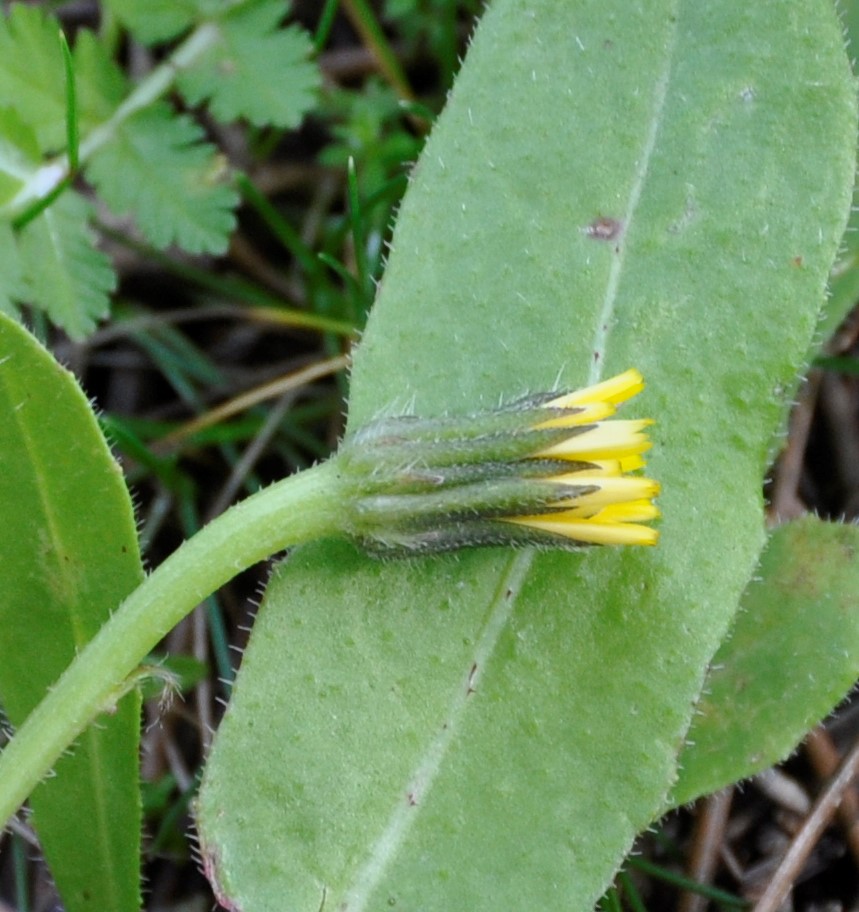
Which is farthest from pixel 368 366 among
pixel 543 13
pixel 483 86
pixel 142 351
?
pixel 142 351

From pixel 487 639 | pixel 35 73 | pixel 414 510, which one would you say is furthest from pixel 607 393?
pixel 35 73

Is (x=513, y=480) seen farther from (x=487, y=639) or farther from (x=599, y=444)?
(x=487, y=639)

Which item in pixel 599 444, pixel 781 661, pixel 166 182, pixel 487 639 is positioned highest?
pixel 166 182

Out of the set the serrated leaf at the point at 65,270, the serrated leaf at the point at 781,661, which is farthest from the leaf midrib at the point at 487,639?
the serrated leaf at the point at 65,270

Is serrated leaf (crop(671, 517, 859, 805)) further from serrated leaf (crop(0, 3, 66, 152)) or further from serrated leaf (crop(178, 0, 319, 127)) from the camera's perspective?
serrated leaf (crop(0, 3, 66, 152))

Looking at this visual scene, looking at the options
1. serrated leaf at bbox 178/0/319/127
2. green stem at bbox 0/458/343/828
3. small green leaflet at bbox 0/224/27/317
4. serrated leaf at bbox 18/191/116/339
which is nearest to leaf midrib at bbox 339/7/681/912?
green stem at bbox 0/458/343/828
